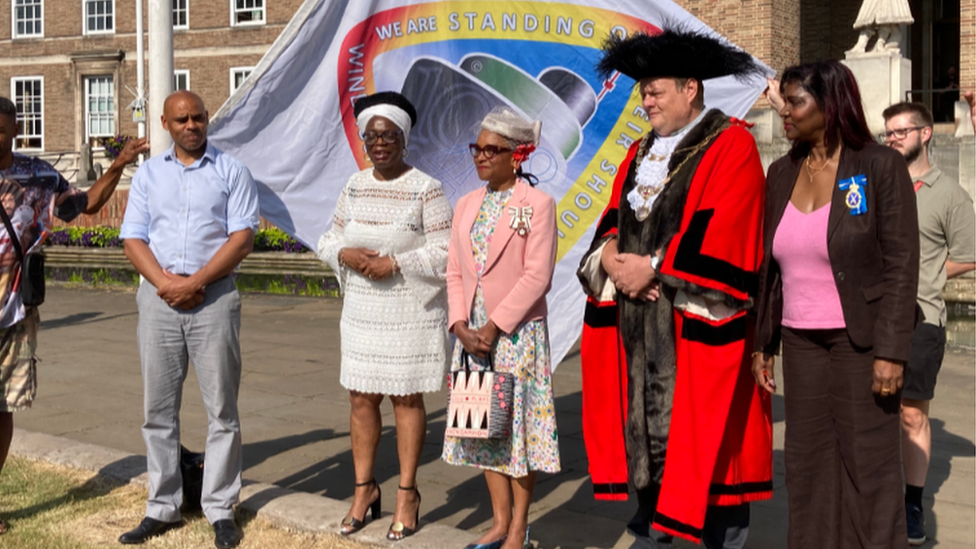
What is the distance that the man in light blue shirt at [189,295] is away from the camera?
4.91 meters

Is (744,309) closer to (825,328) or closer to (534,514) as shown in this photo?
(825,328)

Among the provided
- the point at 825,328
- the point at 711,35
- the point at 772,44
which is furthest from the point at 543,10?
the point at 772,44

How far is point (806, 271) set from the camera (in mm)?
3803

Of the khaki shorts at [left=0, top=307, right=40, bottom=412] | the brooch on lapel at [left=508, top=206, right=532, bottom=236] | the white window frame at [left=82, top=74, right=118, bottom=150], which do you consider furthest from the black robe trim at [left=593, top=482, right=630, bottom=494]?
the white window frame at [left=82, top=74, right=118, bottom=150]

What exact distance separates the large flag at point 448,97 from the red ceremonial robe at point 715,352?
195 centimetres

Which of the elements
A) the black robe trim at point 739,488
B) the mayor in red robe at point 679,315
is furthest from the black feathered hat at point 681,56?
the black robe trim at point 739,488

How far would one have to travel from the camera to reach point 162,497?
5062mm

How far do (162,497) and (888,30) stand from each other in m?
11.9

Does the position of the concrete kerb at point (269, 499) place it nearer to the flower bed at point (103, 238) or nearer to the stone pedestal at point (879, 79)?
the flower bed at point (103, 238)

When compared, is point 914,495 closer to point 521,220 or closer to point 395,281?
point 521,220

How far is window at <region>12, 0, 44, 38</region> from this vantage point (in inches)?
1647

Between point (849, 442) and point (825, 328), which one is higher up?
point (825, 328)

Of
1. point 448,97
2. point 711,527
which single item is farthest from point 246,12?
point 711,527

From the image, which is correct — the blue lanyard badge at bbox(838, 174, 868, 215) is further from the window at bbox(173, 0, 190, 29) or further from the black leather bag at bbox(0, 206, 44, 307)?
the window at bbox(173, 0, 190, 29)
